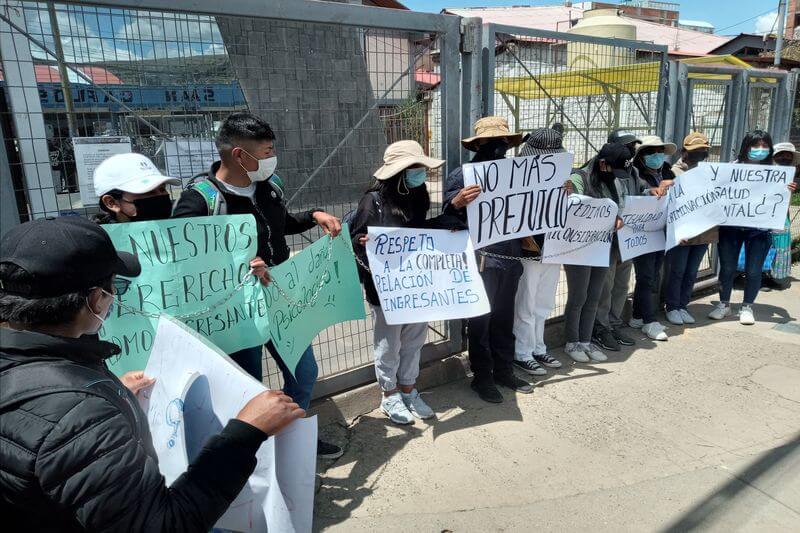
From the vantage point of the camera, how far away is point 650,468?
3174 millimetres

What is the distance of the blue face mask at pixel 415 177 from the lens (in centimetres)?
328

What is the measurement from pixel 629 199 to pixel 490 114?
155 centimetres

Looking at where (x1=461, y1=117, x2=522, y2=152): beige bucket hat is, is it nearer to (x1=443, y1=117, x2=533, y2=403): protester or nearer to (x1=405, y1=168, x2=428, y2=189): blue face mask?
(x1=443, y1=117, x2=533, y2=403): protester

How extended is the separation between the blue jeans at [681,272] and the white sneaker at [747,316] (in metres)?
0.52

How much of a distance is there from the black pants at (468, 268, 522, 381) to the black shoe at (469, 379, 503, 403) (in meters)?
0.04

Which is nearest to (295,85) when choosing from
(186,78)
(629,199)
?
(186,78)

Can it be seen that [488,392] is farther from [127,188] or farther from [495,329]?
[127,188]

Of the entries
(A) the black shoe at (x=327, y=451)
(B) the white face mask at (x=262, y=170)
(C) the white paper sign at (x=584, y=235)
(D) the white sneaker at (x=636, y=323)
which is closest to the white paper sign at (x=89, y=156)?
(B) the white face mask at (x=262, y=170)

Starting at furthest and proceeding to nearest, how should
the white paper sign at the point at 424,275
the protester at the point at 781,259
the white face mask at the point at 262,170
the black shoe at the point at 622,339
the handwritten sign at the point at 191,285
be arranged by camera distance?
the protester at the point at 781,259, the black shoe at the point at 622,339, the white paper sign at the point at 424,275, the white face mask at the point at 262,170, the handwritten sign at the point at 191,285

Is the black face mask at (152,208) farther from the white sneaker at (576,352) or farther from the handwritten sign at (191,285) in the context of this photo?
the white sneaker at (576,352)

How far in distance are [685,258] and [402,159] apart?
359 cm

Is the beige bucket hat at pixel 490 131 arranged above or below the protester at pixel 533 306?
above

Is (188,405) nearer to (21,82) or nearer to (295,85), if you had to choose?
(21,82)

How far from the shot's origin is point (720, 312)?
5.66 metres
